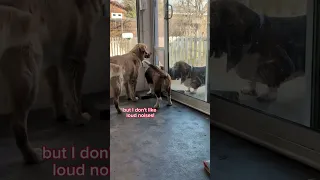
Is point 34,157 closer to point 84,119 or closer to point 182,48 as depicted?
point 84,119

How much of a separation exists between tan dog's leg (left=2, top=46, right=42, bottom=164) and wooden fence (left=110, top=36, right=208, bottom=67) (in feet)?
7.55

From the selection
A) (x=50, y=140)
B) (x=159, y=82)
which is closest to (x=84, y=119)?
(x=50, y=140)

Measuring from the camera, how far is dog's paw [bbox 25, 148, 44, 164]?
0.67 meters

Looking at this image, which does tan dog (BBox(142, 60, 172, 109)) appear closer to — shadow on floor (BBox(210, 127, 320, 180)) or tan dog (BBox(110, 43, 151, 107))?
tan dog (BBox(110, 43, 151, 107))

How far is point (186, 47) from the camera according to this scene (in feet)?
11.1

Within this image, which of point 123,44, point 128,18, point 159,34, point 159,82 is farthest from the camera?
point 159,34

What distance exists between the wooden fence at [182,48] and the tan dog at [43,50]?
7.50ft

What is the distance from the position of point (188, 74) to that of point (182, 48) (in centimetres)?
33

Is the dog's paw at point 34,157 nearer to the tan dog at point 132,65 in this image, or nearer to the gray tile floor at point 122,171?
the gray tile floor at point 122,171

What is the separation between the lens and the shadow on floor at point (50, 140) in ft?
2.17

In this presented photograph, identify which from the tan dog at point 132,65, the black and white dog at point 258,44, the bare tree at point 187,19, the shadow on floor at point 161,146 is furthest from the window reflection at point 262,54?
the tan dog at point 132,65

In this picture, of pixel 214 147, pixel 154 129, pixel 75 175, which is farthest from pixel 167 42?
pixel 75 175

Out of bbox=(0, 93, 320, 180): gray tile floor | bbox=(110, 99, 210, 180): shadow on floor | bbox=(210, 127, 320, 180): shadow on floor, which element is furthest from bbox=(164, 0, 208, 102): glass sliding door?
bbox=(210, 127, 320, 180): shadow on floor

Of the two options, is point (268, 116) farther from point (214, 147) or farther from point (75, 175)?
point (75, 175)
